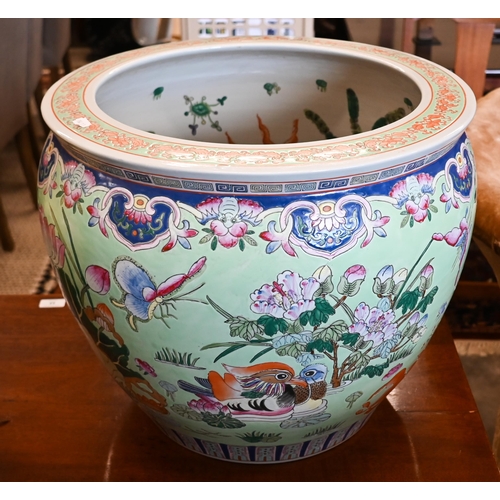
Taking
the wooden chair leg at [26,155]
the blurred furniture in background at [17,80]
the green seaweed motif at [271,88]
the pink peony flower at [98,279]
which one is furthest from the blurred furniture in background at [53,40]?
the pink peony flower at [98,279]

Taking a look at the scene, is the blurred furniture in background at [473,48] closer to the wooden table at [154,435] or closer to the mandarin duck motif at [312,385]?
the wooden table at [154,435]

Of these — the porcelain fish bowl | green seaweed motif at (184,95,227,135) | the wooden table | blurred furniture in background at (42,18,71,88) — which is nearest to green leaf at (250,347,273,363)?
the porcelain fish bowl

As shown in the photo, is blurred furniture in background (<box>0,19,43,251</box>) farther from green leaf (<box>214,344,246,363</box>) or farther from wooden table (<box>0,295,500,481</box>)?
green leaf (<box>214,344,246,363</box>)

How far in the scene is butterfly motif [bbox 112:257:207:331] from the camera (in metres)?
0.48

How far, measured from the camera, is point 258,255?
1.52ft

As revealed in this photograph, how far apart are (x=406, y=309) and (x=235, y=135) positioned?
357mm

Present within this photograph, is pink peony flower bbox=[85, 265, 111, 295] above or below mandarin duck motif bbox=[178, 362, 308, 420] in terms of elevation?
above

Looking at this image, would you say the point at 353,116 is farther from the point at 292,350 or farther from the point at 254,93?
the point at 292,350

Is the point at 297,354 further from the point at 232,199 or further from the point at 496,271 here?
the point at 496,271

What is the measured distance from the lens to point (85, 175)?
510mm

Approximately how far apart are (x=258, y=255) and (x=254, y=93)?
13.9 inches

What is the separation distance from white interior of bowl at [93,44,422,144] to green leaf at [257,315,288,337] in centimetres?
30

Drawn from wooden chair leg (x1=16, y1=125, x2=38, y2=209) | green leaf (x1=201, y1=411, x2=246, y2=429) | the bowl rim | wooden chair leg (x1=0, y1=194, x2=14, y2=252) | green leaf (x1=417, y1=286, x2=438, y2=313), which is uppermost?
the bowl rim

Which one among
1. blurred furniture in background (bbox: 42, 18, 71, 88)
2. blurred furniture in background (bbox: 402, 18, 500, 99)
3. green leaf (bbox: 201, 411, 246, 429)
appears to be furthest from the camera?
blurred furniture in background (bbox: 42, 18, 71, 88)
